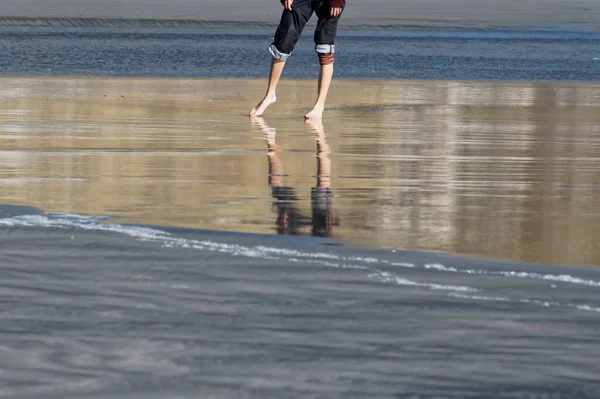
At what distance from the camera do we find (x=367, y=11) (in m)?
31.2

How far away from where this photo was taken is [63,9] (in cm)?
2888

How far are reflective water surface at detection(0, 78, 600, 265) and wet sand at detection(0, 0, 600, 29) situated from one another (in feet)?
51.2

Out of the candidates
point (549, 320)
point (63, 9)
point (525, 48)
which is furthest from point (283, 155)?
point (63, 9)

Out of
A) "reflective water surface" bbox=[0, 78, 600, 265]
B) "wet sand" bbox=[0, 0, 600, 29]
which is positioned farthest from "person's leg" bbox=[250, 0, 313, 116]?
"wet sand" bbox=[0, 0, 600, 29]

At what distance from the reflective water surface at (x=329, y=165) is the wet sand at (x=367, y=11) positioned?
15595 millimetres

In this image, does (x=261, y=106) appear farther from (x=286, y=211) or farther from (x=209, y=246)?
(x=209, y=246)

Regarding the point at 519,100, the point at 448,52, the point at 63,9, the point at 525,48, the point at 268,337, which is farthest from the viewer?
the point at 63,9

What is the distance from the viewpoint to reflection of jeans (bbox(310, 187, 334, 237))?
468cm

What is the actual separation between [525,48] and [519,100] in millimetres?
9092

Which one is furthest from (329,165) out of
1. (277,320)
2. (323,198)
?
(277,320)

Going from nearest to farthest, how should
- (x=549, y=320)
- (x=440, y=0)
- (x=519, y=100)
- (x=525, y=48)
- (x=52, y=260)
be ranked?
(x=549, y=320) < (x=52, y=260) < (x=519, y=100) < (x=525, y=48) < (x=440, y=0)

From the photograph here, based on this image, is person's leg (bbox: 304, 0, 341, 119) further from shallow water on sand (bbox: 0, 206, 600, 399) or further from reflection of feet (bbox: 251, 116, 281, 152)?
shallow water on sand (bbox: 0, 206, 600, 399)

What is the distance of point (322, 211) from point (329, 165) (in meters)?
1.58

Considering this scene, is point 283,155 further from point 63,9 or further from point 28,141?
point 63,9
